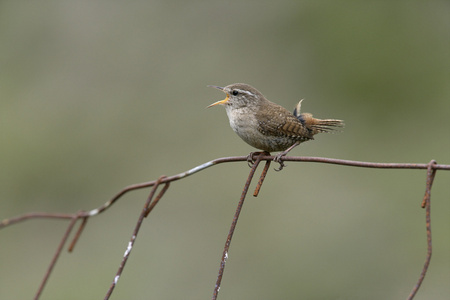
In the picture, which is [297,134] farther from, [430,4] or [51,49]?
[51,49]

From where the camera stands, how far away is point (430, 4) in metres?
10.1

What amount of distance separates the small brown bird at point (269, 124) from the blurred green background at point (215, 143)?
2.67 meters

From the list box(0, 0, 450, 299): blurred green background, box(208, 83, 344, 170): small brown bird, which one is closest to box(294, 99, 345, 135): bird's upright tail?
box(208, 83, 344, 170): small brown bird

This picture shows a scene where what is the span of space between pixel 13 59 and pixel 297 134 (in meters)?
7.83

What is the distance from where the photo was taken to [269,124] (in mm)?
3797

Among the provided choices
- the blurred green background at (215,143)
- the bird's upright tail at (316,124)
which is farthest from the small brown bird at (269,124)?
the blurred green background at (215,143)

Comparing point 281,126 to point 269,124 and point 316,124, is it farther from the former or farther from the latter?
point 316,124

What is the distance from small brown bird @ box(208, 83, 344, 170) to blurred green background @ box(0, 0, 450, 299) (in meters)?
2.67

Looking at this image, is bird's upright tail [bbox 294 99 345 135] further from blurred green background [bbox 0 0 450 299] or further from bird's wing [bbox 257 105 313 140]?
blurred green background [bbox 0 0 450 299]

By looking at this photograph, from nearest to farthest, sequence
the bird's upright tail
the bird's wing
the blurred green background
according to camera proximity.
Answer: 1. the bird's wing
2. the bird's upright tail
3. the blurred green background

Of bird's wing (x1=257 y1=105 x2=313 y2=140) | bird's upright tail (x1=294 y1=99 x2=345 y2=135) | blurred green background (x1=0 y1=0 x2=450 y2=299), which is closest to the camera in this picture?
bird's wing (x1=257 y1=105 x2=313 y2=140)

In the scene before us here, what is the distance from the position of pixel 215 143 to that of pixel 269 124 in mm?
4851

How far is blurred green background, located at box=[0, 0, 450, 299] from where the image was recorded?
6684mm

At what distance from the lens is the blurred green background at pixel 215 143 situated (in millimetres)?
6684
